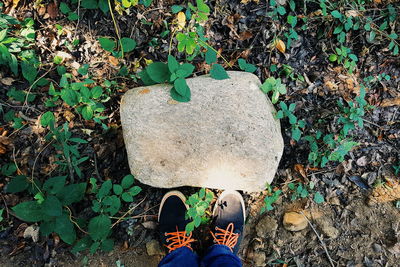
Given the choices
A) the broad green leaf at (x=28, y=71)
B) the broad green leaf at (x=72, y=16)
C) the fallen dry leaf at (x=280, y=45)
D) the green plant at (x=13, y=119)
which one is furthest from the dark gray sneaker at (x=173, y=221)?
the broad green leaf at (x=72, y=16)

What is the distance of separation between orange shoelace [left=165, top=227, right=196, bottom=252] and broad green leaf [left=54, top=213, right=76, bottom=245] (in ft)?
2.28

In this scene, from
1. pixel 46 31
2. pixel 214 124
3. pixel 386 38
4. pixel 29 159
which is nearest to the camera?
pixel 214 124

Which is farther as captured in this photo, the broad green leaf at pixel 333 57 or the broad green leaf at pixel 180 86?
the broad green leaf at pixel 333 57

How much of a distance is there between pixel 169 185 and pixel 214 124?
1.88 feet

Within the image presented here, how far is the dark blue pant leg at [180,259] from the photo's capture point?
210cm

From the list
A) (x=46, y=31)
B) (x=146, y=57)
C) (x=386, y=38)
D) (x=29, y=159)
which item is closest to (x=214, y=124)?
(x=146, y=57)

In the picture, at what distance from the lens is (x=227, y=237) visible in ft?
7.61

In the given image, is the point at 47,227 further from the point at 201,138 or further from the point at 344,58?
the point at 344,58

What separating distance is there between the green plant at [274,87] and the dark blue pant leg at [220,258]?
1.21 meters

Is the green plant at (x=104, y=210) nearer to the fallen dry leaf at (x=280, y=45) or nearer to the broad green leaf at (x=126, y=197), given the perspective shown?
the broad green leaf at (x=126, y=197)

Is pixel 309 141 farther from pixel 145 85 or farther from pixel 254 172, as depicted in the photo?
pixel 145 85

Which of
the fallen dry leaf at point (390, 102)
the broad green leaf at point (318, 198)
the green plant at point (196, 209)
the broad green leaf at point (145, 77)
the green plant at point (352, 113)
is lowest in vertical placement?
the broad green leaf at point (318, 198)

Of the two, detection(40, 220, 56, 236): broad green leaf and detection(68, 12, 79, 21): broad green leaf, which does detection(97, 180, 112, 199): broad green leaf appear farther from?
detection(68, 12, 79, 21): broad green leaf

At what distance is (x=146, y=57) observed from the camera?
2.46 metres
